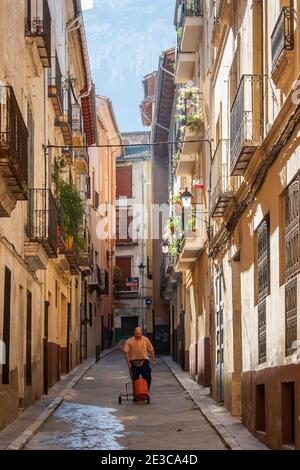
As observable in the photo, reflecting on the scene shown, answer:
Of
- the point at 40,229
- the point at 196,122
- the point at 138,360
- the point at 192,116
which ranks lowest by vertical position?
the point at 138,360

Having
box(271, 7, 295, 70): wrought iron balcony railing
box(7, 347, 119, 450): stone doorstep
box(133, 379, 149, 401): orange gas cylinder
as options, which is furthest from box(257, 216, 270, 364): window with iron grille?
box(133, 379, 149, 401): orange gas cylinder

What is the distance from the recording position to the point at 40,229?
782 inches

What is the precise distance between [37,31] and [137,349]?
666cm

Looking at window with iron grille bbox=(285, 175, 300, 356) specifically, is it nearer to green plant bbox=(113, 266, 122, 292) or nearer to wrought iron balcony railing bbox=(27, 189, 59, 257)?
wrought iron balcony railing bbox=(27, 189, 59, 257)

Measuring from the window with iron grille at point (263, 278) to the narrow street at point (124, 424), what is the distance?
142 centimetres

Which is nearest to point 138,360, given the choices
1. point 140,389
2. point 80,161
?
point 140,389

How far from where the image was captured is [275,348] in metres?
12.7

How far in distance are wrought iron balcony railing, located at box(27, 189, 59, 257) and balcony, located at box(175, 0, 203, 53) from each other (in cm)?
824

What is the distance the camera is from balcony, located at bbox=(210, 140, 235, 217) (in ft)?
58.5

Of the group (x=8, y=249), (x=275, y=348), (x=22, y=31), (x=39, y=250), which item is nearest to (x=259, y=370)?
(x=275, y=348)

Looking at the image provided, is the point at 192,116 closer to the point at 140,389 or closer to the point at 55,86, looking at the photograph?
→ the point at 55,86

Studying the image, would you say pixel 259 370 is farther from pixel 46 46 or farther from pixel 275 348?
pixel 46 46

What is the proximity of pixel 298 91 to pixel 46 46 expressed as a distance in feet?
31.7

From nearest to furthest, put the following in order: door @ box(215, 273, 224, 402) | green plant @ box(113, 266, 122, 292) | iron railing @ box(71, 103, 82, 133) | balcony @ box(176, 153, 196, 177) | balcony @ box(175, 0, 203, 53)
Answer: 1. door @ box(215, 273, 224, 402)
2. balcony @ box(175, 0, 203, 53)
3. balcony @ box(176, 153, 196, 177)
4. iron railing @ box(71, 103, 82, 133)
5. green plant @ box(113, 266, 122, 292)
